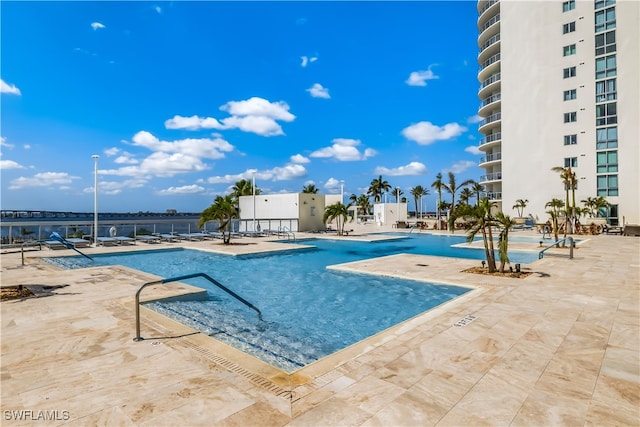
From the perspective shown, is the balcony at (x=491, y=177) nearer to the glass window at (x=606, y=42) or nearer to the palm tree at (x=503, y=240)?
the glass window at (x=606, y=42)

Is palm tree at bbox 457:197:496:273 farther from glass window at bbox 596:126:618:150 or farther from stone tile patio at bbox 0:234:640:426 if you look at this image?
glass window at bbox 596:126:618:150

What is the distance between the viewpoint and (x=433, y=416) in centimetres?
288

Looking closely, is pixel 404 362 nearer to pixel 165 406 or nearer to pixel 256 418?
pixel 256 418

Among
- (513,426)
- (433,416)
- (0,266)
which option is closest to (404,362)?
(433,416)

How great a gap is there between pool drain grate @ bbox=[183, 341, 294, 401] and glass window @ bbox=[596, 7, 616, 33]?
135 ft

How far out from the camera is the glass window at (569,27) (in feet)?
104

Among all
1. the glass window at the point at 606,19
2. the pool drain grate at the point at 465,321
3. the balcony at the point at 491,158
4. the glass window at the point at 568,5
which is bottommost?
the pool drain grate at the point at 465,321

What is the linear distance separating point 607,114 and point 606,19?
850cm

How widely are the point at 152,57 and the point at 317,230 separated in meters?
17.2

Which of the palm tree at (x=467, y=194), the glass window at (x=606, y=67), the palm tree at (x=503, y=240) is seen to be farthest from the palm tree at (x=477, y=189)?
the palm tree at (x=503, y=240)

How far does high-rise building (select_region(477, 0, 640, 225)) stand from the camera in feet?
94.6

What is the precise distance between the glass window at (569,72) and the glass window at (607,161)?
7846 millimetres

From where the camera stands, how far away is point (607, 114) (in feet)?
97.7

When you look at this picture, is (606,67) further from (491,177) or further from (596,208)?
(491,177)
